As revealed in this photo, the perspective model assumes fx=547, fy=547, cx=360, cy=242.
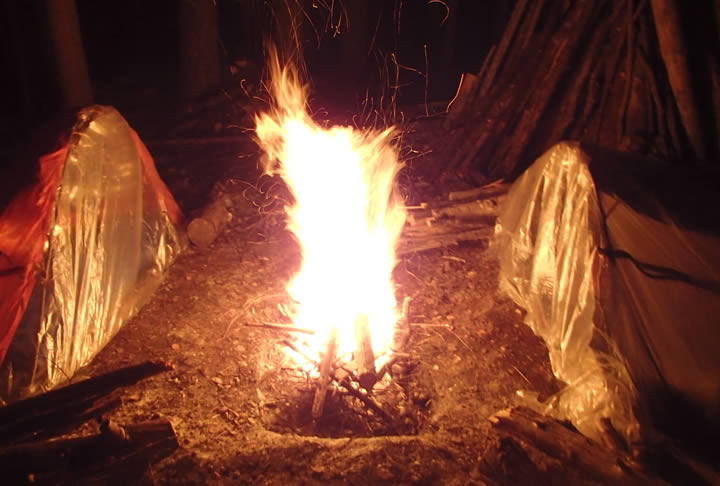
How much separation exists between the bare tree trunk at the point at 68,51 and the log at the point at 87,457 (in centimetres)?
590

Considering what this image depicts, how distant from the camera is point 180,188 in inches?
274

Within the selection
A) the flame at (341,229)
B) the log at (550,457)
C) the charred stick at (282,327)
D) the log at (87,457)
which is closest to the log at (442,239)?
the flame at (341,229)

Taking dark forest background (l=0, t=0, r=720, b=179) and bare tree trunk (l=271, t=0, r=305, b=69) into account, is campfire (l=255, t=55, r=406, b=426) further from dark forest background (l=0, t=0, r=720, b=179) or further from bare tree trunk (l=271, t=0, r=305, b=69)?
bare tree trunk (l=271, t=0, r=305, b=69)

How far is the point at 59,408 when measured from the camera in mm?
3381

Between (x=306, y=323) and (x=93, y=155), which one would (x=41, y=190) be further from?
(x=306, y=323)

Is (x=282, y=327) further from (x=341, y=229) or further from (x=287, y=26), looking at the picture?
(x=287, y=26)

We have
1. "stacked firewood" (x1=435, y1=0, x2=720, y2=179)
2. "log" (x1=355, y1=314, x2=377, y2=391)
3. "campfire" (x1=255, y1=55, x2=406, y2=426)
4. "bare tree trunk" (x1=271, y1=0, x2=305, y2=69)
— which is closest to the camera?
"log" (x1=355, y1=314, x2=377, y2=391)

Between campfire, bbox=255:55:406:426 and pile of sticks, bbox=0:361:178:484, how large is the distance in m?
1.09

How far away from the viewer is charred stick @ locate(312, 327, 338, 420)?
3707 millimetres

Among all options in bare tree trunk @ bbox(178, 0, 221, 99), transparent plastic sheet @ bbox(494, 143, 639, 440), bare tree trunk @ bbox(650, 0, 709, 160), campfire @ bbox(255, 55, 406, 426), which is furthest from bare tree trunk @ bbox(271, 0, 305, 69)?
transparent plastic sheet @ bbox(494, 143, 639, 440)

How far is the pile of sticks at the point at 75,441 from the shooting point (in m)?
2.89

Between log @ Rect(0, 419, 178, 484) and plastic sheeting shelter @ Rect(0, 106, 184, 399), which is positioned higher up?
plastic sheeting shelter @ Rect(0, 106, 184, 399)

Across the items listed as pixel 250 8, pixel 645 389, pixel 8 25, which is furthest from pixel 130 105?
pixel 645 389

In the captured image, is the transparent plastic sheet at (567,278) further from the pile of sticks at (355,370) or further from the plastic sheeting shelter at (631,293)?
the pile of sticks at (355,370)
